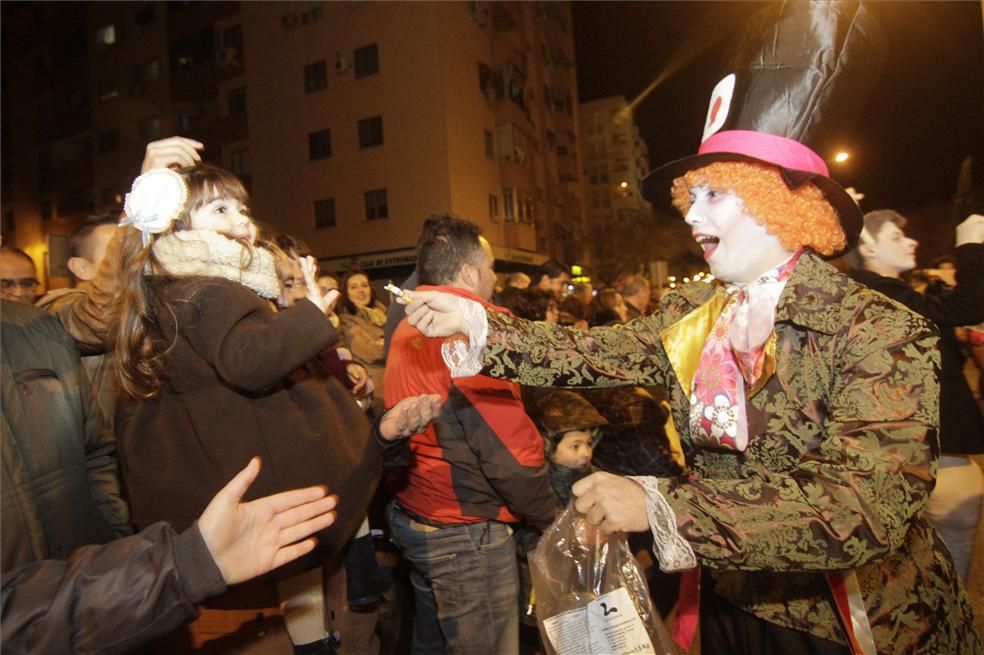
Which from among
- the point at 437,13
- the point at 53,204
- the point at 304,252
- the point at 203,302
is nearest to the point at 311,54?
the point at 437,13

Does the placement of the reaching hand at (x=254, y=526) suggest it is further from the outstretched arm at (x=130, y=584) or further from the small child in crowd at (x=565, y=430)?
the small child in crowd at (x=565, y=430)

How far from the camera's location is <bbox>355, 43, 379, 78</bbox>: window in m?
20.5

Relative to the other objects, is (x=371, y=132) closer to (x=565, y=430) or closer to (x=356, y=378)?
(x=356, y=378)

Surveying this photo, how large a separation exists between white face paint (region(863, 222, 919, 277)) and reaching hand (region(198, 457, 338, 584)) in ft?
12.3

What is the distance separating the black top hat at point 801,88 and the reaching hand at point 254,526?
1.60 m

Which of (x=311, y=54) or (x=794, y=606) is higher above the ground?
(x=311, y=54)

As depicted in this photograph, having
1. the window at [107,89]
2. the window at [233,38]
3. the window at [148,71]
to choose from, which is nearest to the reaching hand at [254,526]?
the window at [233,38]

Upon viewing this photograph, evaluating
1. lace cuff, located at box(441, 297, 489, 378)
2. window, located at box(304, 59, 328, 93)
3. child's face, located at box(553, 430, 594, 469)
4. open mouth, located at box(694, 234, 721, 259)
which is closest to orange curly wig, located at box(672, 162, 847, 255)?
open mouth, located at box(694, 234, 721, 259)

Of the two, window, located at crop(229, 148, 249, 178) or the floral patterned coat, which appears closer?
the floral patterned coat

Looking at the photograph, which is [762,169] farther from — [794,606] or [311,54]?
[311,54]

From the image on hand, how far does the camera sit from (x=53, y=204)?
28.4 meters

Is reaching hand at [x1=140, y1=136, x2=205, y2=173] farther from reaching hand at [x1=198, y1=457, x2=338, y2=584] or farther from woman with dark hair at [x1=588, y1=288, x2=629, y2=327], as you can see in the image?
woman with dark hair at [x1=588, y1=288, x2=629, y2=327]

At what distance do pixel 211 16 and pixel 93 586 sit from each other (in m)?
29.2

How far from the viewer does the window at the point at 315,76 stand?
21531mm
